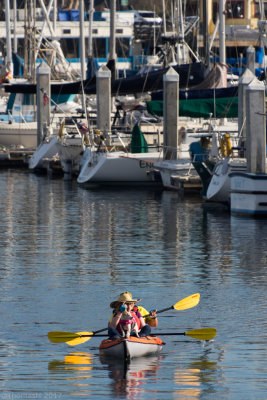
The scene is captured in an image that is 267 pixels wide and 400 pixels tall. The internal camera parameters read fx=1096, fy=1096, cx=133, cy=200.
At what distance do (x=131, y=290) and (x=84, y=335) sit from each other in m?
5.54

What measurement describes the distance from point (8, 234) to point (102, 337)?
1491 centimetres

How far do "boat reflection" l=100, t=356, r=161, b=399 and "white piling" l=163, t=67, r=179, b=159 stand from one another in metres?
29.4

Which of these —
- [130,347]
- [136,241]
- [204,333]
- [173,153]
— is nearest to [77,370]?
[130,347]

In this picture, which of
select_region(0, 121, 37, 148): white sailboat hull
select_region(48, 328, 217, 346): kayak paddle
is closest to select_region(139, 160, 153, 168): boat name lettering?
select_region(0, 121, 37, 148): white sailboat hull

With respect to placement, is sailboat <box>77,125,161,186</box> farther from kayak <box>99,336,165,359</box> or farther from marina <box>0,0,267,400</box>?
kayak <box>99,336,165,359</box>

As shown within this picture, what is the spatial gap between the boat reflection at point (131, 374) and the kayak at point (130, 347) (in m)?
0.10

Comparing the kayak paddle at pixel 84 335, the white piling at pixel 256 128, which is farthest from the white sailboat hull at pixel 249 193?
the kayak paddle at pixel 84 335

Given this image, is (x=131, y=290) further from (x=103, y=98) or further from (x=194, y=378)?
(x=103, y=98)

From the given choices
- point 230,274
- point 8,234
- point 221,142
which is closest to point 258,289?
point 230,274

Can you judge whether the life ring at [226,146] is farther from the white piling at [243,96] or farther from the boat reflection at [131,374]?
the boat reflection at [131,374]

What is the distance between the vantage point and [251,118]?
120 ft

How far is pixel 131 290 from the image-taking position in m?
25.0

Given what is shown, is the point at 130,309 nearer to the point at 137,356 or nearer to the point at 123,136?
the point at 137,356

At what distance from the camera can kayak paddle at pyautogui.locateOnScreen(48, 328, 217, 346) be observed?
765 inches
